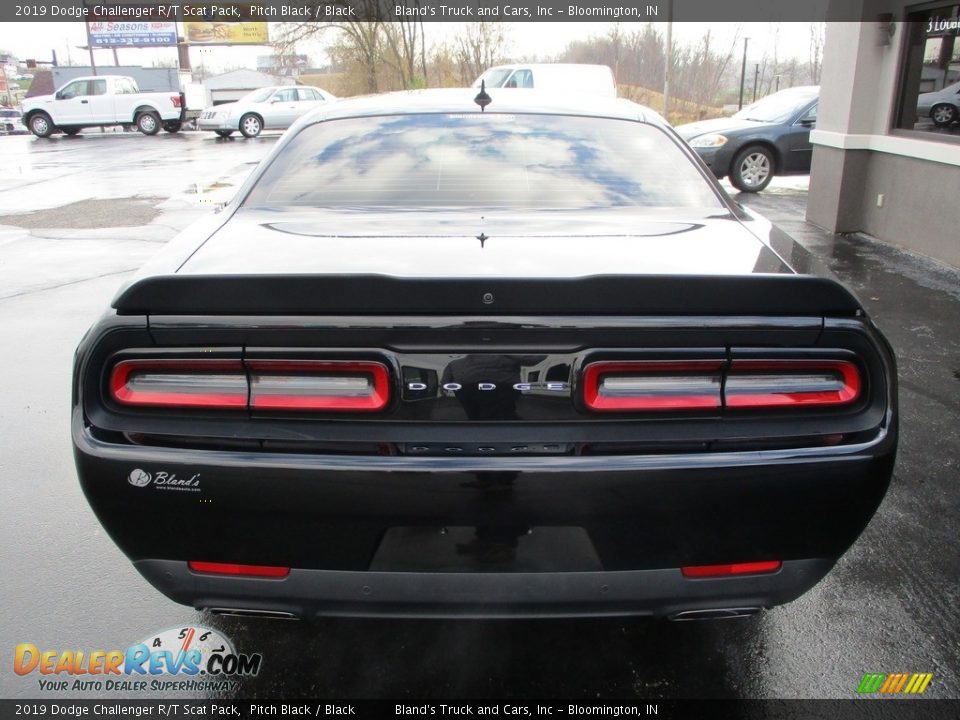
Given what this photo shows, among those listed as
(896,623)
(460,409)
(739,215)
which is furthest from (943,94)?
(460,409)

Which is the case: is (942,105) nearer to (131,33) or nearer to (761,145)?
(761,145)

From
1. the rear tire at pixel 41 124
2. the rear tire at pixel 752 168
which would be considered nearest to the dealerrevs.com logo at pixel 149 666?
the rear tire at pixel 752 168

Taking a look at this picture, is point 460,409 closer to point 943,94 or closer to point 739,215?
point 739,215

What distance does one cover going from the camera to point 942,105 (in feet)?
24.9

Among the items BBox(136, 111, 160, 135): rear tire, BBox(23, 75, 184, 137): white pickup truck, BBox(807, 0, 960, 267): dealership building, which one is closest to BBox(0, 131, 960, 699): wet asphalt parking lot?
BBox(807, 0, 960, 267): dealership building

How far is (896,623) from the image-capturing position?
255cm

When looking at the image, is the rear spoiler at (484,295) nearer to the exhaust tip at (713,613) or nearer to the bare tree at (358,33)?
the exhaust tip at (713,613)

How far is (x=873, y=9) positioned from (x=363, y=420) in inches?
342

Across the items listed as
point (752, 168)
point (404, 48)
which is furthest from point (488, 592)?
point (404, 48)

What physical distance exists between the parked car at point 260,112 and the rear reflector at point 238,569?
25926mm

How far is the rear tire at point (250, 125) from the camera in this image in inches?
1024

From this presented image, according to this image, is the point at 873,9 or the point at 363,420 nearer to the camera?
the point at 363,420

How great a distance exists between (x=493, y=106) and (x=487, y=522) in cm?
197

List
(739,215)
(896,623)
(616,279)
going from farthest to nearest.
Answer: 1. (739,215)
2. (896,623)
3. (616,279)
